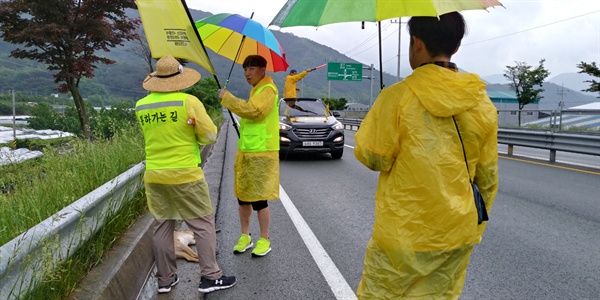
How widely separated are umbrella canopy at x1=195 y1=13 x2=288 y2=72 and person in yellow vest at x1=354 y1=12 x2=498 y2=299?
231cm

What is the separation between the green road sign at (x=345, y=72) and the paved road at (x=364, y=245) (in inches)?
1337

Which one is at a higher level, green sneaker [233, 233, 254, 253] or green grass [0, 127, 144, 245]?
green grass [0, 127, 144, 245]

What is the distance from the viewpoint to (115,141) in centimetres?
704

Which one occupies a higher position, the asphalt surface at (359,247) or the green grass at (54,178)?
the green grass at (54,178)

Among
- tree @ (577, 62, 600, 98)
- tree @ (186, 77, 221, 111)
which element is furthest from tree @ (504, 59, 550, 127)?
tree @ (186, 77, 221, 111)

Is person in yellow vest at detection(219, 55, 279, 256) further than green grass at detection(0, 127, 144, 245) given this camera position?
Yes

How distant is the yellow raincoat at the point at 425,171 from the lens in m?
1.79

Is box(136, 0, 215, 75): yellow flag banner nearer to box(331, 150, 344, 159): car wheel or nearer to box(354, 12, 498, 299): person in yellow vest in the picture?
box(354, 12, 498, 299): person in yellow vest

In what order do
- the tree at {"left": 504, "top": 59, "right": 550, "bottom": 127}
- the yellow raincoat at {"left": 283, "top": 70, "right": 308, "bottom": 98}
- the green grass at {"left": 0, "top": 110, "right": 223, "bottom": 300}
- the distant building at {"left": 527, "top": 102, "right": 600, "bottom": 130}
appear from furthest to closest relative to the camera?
1. the tree at {"left": 504, "top": 59, "right": 550, "bottom": 127}
2. the distant building at {"left": 527, "top": 102, "right": 600, "bottom": 130}
3. the yellow raincoat at {"left": 283, "top": 70, "right": 308, "bottom": 98}
4. the green grass at {"left": 0, "top": 110, "right": 223, "bottom": 300}

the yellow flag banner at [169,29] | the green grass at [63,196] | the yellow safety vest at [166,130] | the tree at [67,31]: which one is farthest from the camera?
the tree at [67,31]

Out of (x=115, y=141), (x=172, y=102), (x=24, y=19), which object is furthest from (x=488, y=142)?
(x=24, y=19)

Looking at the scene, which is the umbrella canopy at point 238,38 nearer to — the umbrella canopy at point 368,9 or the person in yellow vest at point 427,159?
the umbrella canopy at point 368,9

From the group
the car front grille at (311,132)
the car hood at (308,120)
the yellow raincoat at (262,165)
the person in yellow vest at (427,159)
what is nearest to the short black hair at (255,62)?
the yellow raincoat at (262,165)

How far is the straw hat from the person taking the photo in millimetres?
3156
